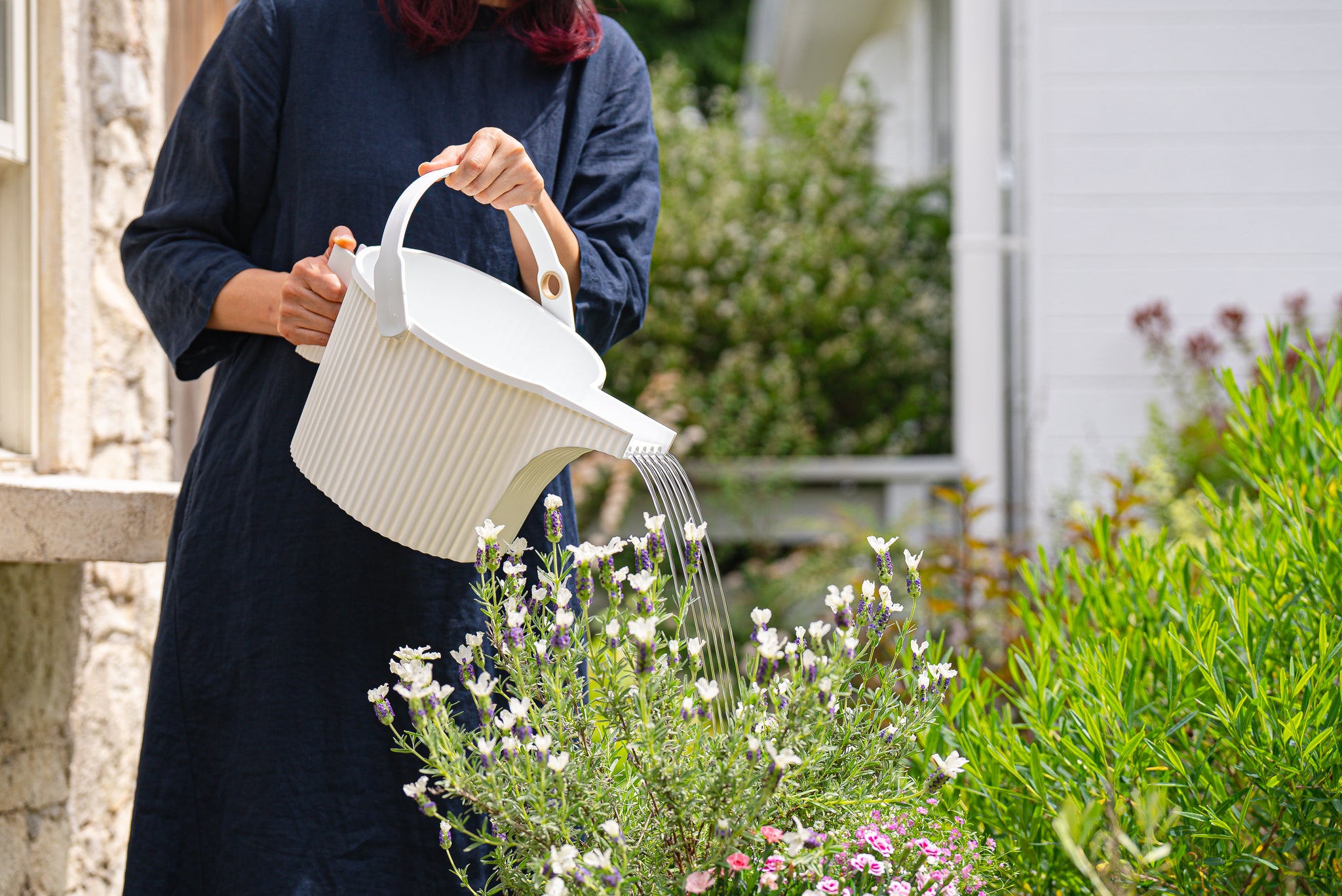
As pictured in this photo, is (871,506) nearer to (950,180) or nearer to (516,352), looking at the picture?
(950,180)

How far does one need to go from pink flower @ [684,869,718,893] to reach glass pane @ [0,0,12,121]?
1.61 meters

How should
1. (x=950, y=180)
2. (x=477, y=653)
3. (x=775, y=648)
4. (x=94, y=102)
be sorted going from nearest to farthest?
(x=775, y=648)
(x=477, y=653)
(x=94, y=102)
(x=950, y=180)

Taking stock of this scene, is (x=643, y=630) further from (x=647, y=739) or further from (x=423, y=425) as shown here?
(x=423, y=425)

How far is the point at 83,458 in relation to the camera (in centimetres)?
174

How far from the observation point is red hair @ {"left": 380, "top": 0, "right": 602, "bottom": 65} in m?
1.16

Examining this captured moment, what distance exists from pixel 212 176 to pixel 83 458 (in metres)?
0.82

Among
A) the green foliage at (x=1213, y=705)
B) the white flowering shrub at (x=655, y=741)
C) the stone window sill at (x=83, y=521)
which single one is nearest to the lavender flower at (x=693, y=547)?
the white flowering shrub at (x=655, y=741)

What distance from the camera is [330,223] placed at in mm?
1140

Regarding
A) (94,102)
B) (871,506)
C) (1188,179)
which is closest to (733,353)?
(871,506)

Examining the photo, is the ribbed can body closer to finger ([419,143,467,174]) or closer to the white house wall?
finger ([419,143,467,174])

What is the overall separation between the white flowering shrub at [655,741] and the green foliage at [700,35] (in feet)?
43.9

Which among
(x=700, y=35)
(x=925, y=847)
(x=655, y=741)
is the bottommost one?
(x=925, y=847)

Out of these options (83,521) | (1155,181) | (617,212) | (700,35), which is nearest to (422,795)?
(617,212)

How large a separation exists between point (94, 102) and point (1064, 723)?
176cm
